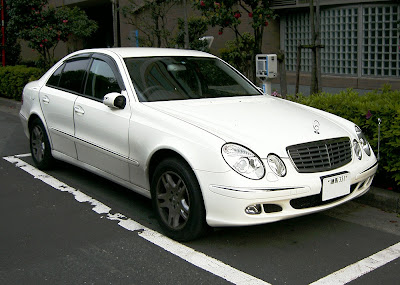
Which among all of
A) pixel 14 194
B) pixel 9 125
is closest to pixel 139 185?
pixel 14 194

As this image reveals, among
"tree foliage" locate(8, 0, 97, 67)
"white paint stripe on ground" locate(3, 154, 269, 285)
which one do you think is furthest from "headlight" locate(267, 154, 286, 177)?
"tree foliage" locate(8, 0, 97, 67)

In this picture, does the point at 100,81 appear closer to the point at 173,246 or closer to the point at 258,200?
the point at 173,246

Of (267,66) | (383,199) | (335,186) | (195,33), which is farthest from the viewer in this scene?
(195,33)

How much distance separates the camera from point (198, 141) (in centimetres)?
441

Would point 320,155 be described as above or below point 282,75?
below

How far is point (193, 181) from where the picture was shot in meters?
4.40

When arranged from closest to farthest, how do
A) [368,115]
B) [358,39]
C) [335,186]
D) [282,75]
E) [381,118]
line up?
[335,186] → [381,118] → [368,115] → [282,75] → [358,39]

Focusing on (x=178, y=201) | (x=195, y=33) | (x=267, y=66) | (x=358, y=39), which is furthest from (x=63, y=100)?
(x=195, y=33)

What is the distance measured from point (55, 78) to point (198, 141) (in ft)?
9.66

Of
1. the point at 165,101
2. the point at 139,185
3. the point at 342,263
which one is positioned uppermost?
the point at 165,101

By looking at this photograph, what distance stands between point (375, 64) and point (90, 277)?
9348 mm

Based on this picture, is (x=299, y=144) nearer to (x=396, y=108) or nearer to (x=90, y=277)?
(x=396, y=108)

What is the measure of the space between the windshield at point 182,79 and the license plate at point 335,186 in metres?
1.60

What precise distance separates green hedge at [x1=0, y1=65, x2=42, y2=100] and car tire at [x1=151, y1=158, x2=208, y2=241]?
29.1 feet
